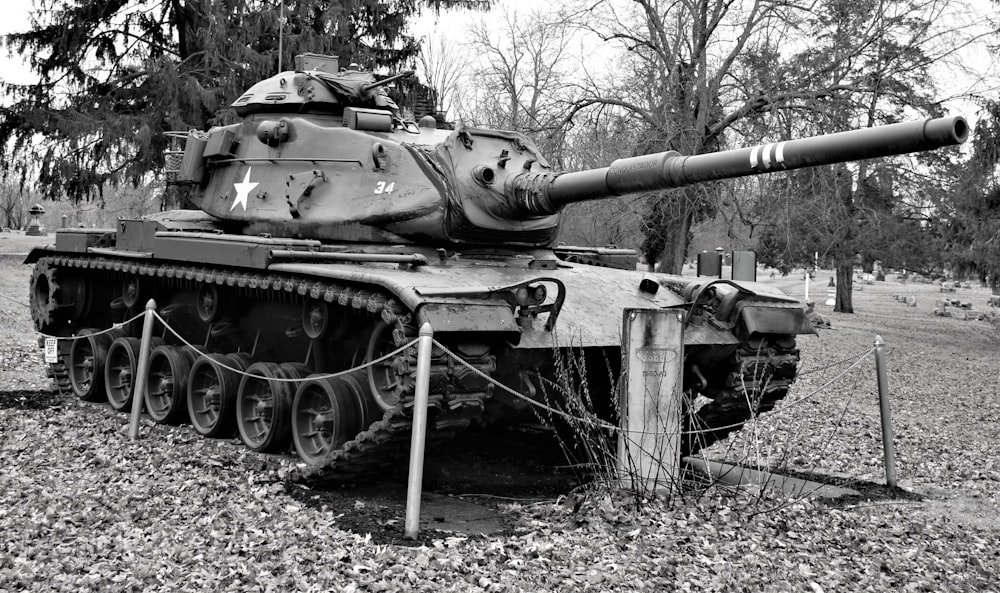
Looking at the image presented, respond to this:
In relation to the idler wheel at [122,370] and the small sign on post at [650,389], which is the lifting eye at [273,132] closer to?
the idler wheel at [122,370]

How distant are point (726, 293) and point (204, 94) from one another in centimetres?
1570

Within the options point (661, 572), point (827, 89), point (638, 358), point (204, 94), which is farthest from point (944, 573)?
point (204, 94)

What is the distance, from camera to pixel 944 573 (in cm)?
607

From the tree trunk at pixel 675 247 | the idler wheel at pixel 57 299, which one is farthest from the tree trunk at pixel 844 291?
the idler wheel at pixel 57 299

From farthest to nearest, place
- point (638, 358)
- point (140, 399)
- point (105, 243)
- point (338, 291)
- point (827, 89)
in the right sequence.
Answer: point (827, 89) → point (105, 243) → point (140, 399) → point (338, 291) → point (638, 358)

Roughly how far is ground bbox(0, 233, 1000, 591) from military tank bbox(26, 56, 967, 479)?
0.65 m

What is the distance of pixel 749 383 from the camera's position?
9.18m

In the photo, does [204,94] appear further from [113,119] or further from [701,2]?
[701,2]

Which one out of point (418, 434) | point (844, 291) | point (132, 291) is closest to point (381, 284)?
point (418, 434)

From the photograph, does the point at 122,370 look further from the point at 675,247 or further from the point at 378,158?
the point at 675,247

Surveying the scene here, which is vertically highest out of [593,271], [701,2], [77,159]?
[701,2]

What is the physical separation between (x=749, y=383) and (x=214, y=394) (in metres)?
5.22

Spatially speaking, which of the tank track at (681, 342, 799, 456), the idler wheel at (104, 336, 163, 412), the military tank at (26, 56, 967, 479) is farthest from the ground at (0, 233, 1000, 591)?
the tank track at (681, 342, 799, 456)

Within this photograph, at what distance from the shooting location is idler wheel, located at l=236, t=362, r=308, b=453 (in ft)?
30.4
